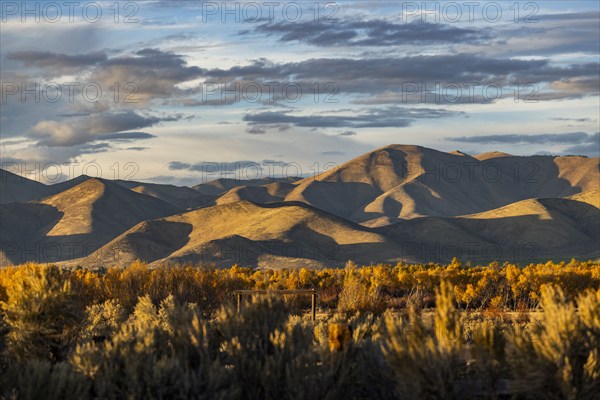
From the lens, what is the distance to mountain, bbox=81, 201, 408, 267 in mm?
101125

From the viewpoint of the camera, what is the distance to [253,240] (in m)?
109

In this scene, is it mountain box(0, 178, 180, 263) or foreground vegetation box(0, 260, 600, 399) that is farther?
mountain box(0, 178, 180, 263)

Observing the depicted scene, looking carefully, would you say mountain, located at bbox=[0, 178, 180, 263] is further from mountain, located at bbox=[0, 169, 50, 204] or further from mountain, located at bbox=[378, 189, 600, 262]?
mountain, located at bbox=[378, 189, 600, 262]

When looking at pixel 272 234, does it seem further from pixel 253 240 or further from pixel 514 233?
pixel 514 233

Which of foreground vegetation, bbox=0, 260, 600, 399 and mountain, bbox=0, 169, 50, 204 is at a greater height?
foreground vegetation, bbox=0, 260, 600, 399

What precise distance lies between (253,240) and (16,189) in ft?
331

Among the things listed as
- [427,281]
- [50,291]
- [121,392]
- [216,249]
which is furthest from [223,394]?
[216,249]

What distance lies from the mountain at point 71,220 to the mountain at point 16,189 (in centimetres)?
3403

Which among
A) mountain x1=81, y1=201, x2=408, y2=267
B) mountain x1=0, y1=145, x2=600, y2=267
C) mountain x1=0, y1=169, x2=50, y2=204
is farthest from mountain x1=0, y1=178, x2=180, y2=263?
mountain x1=0, y1=169, x2=50, y2=204

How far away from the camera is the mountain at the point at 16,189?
186525 mm

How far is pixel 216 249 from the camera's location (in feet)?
336

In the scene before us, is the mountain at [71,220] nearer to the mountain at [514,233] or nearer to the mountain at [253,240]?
the mountain at [253,240]

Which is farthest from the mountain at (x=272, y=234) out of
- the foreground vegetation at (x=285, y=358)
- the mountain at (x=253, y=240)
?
the foreground vegetation at (x=285, y=358)

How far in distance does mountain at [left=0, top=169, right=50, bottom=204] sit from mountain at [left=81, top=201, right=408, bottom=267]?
66737 millimetres
